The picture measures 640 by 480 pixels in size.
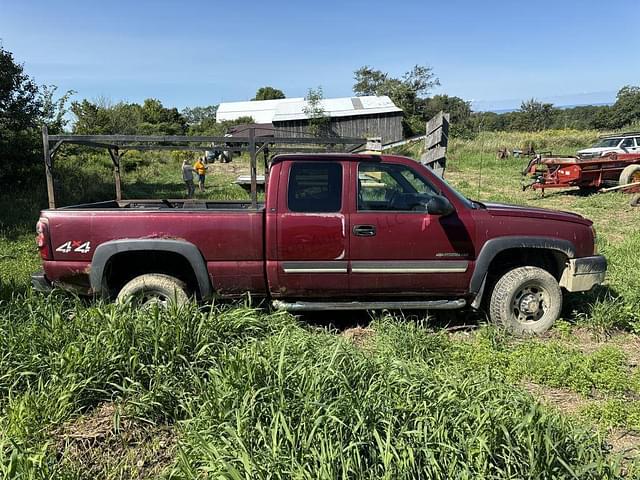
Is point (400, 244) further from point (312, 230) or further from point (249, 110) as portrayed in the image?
point (249, 110)

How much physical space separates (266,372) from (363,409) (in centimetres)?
69

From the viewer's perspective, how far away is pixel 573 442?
2354mm

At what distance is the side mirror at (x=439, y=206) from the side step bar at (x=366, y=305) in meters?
0.90

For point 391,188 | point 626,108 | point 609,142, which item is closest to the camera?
point 391,188

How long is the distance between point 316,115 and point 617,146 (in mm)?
29615

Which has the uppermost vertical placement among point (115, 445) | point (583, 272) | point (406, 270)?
point (406, 270)

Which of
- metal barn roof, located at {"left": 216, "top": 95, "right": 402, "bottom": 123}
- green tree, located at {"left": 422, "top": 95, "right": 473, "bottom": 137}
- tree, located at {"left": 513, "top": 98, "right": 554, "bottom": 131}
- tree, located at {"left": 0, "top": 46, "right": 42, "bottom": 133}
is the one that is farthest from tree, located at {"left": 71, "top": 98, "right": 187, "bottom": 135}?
tree, located at {"left": 513, "top": 98, "right": 554, "bottom": 131}

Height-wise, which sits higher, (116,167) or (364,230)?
(116,167)

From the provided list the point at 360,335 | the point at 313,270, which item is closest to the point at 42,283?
the point at 313,270

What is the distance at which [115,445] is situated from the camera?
8.70 feet

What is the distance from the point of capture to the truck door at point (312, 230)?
14.2ft

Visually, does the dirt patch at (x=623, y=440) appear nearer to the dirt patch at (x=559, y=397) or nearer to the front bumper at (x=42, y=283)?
the dirt patch at (x=559, y=397)

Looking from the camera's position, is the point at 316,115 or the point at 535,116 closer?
the point at 316,115

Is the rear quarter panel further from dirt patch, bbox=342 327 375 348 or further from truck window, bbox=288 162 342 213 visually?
dirt patch, bbox=342 327 375 348
